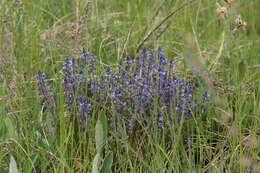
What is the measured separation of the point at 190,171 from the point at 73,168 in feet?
1.57

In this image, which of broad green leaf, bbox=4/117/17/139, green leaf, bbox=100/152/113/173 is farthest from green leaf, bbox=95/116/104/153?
broad green leaf, bbox=4/117/17/139

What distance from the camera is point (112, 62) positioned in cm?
279

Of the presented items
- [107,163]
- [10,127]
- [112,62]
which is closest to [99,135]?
[107,163]

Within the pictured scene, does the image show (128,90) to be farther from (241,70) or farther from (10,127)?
(241,70)

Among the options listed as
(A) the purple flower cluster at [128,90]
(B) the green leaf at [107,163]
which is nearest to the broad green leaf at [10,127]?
(A) the purple flower cluster at [128,90]

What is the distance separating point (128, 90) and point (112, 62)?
490 mm

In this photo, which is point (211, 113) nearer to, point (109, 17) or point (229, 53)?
point (229, 53)

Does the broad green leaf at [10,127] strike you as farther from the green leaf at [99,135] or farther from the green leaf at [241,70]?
the green leaf at [241,70]

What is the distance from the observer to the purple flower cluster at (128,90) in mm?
2283

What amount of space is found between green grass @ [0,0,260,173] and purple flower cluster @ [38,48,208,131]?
0.22ft

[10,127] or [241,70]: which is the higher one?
[241,70]

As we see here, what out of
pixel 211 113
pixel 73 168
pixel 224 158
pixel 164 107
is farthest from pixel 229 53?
pixel 73 168

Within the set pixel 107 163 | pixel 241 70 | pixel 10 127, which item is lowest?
pixel 107 163

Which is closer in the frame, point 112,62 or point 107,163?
point 107,163
